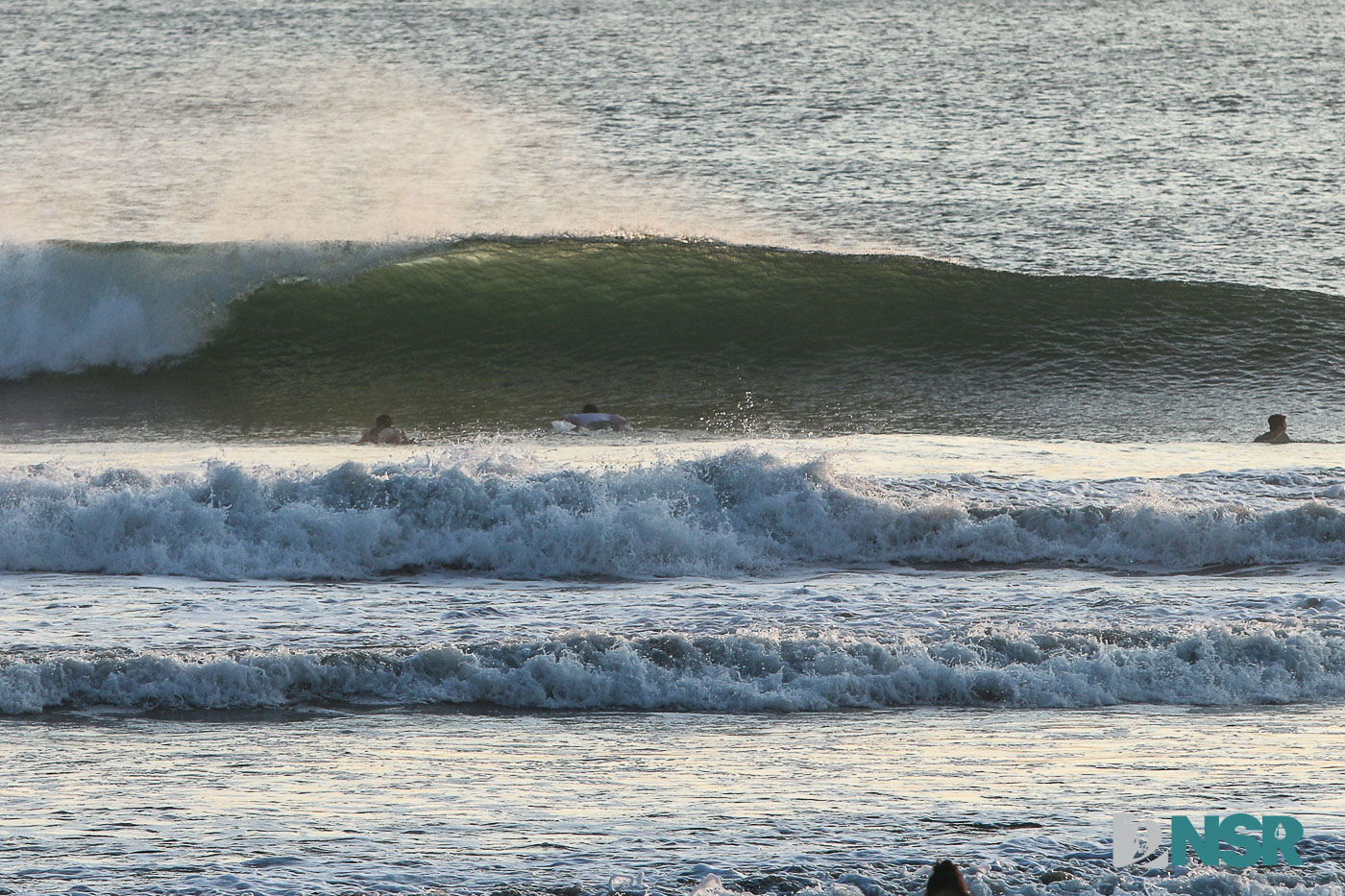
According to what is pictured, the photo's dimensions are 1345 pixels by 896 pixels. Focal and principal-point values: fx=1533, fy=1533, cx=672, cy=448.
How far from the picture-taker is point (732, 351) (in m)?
18.4

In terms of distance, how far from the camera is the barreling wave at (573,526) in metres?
10.1

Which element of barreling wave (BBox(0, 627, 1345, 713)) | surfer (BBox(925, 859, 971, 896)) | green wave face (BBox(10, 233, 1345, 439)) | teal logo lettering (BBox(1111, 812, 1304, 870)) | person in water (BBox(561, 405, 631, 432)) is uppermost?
green wave face (BBox(10, 233, 1345, 439))

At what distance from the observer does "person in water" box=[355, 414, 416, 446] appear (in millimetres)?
14172

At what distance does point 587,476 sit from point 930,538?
246 cm

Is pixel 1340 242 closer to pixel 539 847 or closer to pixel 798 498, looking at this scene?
pixel 798 498

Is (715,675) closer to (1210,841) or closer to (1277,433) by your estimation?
(1210,841)

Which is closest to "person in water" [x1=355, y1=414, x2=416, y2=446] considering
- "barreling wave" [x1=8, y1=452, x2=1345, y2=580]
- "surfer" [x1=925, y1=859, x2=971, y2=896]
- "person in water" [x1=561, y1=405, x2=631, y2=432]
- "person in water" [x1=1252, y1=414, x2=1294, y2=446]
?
"person in water" [x1=561, y1=405, x2=631, y2=432]

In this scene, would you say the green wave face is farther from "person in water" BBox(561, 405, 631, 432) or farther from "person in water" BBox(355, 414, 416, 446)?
"person in water" BBox(355, 414, 416, 446)

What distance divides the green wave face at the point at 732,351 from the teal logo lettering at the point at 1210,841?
32.1 ft

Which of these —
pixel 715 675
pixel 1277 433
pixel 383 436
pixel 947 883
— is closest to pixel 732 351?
pixel 383 436

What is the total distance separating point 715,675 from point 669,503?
310 cm

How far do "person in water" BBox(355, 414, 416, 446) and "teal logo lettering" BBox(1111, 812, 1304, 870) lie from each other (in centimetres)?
969

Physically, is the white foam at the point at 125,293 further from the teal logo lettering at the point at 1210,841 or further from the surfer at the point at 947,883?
the surfer at the point at 947,883

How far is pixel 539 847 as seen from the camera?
536 cm
